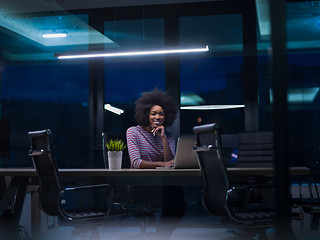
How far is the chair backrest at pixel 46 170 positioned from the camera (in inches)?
130

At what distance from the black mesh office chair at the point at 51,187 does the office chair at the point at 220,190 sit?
76 centimetres

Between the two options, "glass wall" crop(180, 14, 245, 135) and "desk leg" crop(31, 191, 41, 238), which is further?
"glass wall" crop(180, 14, 245, 135)

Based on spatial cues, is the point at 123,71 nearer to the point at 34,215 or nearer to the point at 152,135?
the point at 152,135

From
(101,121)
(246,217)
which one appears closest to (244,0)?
(101,121)

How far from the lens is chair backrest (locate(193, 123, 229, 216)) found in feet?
9.82

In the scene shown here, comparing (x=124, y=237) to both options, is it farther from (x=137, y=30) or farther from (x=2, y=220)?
(x=137, y=30)

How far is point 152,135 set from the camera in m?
4.48

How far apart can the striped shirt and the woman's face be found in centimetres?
14

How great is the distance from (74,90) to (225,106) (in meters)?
2.93

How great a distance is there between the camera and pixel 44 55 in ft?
25.8

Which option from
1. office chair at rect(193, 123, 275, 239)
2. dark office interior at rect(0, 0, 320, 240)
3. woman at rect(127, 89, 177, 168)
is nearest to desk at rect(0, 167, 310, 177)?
office chair at rect(193, 123, 275, 239)

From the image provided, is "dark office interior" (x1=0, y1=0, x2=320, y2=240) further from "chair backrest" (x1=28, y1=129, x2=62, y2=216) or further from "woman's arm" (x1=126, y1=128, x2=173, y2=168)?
"chair backrest" (x1=28, y1=129, x2=62, y2=216)

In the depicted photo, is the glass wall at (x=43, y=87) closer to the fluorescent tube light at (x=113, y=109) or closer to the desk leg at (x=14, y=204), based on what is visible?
the fluorescent tube light at (x=113, y=109)

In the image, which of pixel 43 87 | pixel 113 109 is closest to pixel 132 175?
pixel 113 109
